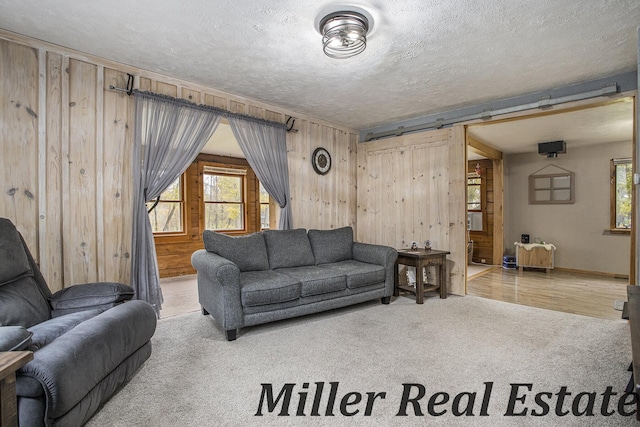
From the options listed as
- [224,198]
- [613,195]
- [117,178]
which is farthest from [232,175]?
[613,195]

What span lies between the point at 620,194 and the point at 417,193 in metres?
3.97

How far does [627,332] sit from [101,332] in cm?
417

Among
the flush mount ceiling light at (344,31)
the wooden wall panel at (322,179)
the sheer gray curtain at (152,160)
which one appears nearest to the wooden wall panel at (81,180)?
the sheer gray curtain at (152,160)

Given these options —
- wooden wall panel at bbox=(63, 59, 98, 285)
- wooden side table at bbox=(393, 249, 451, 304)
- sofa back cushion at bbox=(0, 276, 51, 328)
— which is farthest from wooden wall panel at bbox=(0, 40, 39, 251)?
wooden side table at bbox=(393, 249, 451, 304)

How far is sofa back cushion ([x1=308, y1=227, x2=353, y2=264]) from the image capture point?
13.6 ft

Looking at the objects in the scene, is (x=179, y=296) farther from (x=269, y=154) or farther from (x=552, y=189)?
(x=552, y=189)

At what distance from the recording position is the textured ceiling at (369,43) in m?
2.20

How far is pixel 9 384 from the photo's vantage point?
1281 mm

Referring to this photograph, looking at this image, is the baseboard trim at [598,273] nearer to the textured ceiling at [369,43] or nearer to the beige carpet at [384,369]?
the beige carpet at [384,369]

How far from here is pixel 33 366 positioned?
4.72ft

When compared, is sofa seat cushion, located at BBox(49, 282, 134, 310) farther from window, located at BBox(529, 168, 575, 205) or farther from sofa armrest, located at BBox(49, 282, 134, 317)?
window, located at BBox(529, 168, 575, 205)

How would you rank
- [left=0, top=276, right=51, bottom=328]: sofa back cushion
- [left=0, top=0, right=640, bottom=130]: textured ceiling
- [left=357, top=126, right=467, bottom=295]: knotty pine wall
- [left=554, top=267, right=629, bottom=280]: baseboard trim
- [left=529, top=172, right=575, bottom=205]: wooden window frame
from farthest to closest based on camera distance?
[left=529, top=172, right=575, bottom=205]: wooden window frame → [left=554, top=267, right=629, bottom=280]: baseboard trim → [left=357, top=126, right=467, bottom=295]: knotty pine wall → [left=0, top=0, right=640, bottom=130]: textured ceiling → [left=0, top=276, right=51, bottom=328]: sofa back cushion

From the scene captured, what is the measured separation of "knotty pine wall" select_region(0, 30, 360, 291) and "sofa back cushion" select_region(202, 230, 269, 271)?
0.76 metres

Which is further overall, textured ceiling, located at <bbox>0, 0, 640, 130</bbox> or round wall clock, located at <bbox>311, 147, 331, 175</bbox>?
round wall clock, located at <bbox>311, 147, 331, 175</bbox>
